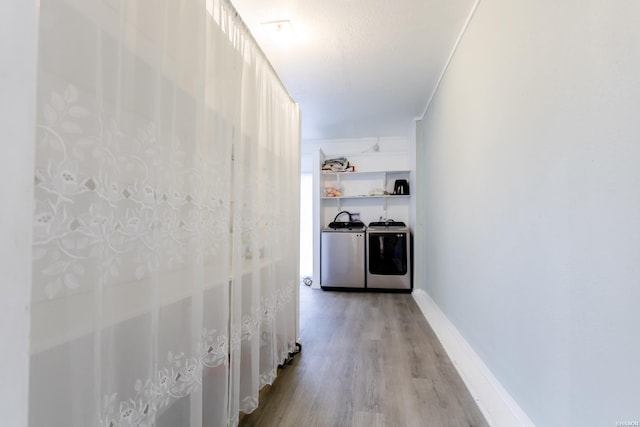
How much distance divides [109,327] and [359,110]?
3467mm

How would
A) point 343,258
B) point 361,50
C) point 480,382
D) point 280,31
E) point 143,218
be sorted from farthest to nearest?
1. point 343,258
2. point 361,50
3. point 280,31
4. point 480,382
5. point 143,218

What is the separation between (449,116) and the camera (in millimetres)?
2570

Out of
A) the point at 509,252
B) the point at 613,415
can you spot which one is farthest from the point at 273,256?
the point at 613,415

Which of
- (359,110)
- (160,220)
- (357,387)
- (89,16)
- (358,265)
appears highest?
(359,110)

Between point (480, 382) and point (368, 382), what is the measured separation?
650 millimetres

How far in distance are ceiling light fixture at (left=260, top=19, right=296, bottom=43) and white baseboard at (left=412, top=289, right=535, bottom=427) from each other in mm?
2632

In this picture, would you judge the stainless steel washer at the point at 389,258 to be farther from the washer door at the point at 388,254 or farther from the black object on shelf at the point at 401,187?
the black object on shelf at the point at 401,187

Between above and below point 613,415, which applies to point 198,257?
above

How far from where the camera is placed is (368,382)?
69.6 inches

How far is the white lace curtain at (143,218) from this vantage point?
577 millimetres

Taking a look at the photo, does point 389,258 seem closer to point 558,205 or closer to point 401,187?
point 401,187

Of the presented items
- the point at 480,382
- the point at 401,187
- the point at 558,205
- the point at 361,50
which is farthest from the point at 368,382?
the point at 401,187

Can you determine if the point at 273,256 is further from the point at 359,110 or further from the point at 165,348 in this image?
the point at 359,110

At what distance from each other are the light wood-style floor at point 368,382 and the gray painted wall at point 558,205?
0.33 metres
